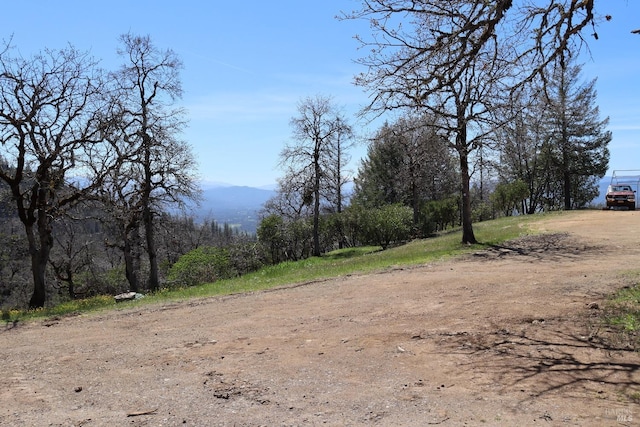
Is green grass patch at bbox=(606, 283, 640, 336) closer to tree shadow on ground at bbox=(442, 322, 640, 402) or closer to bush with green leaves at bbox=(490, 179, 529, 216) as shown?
tree shadow on ground at bbox=(442, 322, 640, 402)

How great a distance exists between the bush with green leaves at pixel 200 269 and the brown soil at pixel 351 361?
11.4 metres

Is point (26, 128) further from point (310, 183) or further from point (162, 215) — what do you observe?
point (310, 183)

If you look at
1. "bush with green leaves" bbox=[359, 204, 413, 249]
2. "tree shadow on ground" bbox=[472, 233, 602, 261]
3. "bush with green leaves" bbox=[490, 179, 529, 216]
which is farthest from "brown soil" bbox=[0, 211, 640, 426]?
"bush with green leaves" bbox=[490, 179, 529, 216]

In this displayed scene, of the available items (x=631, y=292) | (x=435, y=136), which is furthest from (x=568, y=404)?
(x=435, y=136)

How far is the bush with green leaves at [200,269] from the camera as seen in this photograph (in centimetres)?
2172

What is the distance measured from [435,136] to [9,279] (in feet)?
129

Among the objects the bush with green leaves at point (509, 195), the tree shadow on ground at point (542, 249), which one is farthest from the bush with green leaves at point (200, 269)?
the bush with green leaves at point (509, 195)

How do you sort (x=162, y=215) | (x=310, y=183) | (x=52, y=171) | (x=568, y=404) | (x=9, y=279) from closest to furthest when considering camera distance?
1. (x=568, y=404)
2. (x=52, y=171)
3. (x=162, y=215)
4. (x=310, y=183)
5. (x=9, y=279)

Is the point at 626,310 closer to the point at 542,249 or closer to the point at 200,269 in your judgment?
the point at 542,249

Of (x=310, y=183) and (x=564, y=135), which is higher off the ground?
(x=564, y=135)

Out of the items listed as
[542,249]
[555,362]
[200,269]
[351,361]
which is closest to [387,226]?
[200,269]

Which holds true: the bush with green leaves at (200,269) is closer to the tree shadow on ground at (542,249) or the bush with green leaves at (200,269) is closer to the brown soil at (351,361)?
the brown soil at (351,361)

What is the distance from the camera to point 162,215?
23.9 m

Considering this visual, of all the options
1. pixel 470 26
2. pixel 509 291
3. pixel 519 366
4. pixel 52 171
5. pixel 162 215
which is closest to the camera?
pixel 519 366
